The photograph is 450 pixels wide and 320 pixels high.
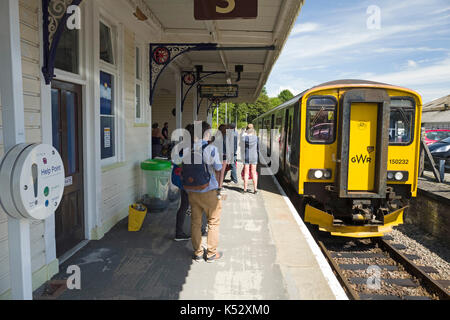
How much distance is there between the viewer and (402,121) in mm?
6430

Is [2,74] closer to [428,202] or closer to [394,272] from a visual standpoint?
[394,272]

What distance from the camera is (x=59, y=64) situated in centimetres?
420

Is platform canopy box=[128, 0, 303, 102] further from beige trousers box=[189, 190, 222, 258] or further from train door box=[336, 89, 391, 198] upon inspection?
beige trousers box=[189, 190, 222, 258]

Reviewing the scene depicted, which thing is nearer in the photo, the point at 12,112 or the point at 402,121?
the point at 12,112

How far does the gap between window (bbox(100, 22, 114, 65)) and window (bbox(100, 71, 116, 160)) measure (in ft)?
0.88

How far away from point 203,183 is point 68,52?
7.73ft

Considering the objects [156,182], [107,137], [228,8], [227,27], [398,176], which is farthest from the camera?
[227,27]

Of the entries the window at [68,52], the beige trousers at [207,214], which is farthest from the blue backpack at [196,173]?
the window at [68,52]

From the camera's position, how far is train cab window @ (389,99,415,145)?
6402 millimetres

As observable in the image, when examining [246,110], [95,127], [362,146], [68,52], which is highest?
[246,110]

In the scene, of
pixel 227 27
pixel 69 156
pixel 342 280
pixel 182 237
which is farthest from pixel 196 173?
pixel 227 27

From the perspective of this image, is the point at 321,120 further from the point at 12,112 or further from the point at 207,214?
the point at 12,112

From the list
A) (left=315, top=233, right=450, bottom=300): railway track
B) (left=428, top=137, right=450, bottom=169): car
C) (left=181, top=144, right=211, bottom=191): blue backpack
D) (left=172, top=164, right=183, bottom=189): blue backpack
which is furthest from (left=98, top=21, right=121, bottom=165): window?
(left=428, top=137, right=450, bottom=169): car
